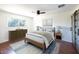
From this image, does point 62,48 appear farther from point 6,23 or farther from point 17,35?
point 6,23

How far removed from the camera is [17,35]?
181 centimetres

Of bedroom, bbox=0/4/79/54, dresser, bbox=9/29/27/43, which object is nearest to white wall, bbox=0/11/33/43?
bedroom, bbox=0/4/79/54

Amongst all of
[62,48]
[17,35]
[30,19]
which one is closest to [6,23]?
[17,35]

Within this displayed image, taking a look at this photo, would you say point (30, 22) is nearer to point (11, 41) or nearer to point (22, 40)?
point (22, 40)

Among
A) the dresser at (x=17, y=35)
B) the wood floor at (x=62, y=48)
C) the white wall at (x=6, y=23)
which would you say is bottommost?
the wood floor at (x=62, y=48)

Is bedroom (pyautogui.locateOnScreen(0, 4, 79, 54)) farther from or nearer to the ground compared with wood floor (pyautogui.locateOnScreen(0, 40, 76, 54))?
farther from the ground

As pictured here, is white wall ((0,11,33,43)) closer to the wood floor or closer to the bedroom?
the bedroom

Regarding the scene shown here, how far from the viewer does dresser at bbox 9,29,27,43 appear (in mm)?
1737

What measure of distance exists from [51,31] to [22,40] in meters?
0.91

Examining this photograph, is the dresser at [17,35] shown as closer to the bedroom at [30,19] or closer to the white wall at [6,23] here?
the bedroom at [30,19]

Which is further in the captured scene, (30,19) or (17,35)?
(17,35)

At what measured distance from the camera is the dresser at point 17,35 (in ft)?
5.70

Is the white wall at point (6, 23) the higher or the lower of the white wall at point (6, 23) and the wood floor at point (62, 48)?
the higher

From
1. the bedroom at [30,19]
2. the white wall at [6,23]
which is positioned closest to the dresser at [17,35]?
the bedroom at [30,19]
